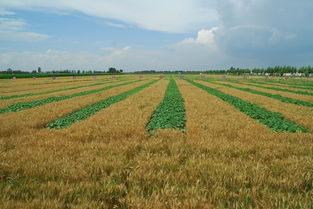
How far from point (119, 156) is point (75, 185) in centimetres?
143

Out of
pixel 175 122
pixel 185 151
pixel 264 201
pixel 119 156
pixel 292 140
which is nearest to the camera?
pixel 264 201

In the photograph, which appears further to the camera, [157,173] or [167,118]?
[167,118]

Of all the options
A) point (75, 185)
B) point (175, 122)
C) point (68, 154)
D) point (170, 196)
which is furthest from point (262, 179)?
point (175, 122)

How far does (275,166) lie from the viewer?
4.02 m

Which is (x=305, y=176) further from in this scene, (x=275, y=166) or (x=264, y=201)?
(x=264, y=201)

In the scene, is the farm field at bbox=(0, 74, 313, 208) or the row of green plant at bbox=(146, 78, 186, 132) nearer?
the farm field at bbox=(0, 74, 313, 208)

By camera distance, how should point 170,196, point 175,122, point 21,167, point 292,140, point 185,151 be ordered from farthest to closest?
1. point 175,122
2. point 292,140
3. point 185,151
4. point 21,167
5. point 170,196

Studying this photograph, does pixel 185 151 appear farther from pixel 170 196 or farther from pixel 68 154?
pixel 68 154

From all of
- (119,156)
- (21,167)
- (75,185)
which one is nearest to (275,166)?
(119,156)

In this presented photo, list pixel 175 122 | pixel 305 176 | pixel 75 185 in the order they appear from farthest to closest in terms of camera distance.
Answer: pixel 175 122, pixel 305 176, pixel 75 185

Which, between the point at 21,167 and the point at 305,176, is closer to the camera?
the point at 305,176

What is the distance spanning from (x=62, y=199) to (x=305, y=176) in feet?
14.8

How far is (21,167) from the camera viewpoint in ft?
12.8

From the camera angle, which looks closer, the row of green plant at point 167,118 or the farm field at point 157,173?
the farm field at point 157,173
